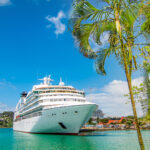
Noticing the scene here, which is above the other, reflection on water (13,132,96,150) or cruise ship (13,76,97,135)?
cruise ship (13,76,97,135)

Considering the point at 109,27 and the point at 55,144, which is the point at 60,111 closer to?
the point at 55,144

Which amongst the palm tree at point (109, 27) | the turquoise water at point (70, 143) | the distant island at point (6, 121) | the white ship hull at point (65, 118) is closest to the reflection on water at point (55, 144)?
the turquoise water at point (70, 143)

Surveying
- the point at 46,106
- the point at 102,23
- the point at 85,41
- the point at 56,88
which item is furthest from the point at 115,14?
the point at 56,88

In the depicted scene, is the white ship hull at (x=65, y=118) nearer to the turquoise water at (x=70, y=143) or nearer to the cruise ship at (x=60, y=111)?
the cruise ship at (x=60, y=111)

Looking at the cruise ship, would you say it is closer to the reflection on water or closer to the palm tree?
the reflection on water

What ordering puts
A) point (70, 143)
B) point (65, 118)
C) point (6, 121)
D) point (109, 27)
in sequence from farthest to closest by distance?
point (6, 121), point (65, 118), point (70, 143), point (109, 27)

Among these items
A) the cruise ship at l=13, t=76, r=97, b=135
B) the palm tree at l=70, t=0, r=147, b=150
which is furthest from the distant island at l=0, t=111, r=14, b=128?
the palm tree at l=70, t=0, r=147, b=150

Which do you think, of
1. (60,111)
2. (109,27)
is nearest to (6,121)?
(60,111)

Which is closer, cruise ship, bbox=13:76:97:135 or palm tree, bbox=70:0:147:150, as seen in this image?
palm tree, bbox=70:0:147:150

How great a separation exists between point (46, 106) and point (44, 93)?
3497mm

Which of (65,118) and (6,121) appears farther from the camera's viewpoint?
(6,121)

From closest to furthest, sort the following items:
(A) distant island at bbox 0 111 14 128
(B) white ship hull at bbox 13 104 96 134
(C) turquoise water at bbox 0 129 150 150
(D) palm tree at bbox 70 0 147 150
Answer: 1. (D) palm tree at bbox 70 0 147 150
2. (C) turquoise water at bbox 0 129 150 150
3. (B) white ship hull at bbox 13 104 96 134
4. (A) distant island at bbox 0 111 14 128

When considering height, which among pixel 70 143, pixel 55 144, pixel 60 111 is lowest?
pixel 70 143

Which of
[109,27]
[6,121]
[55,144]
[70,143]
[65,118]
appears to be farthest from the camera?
[6,121]
